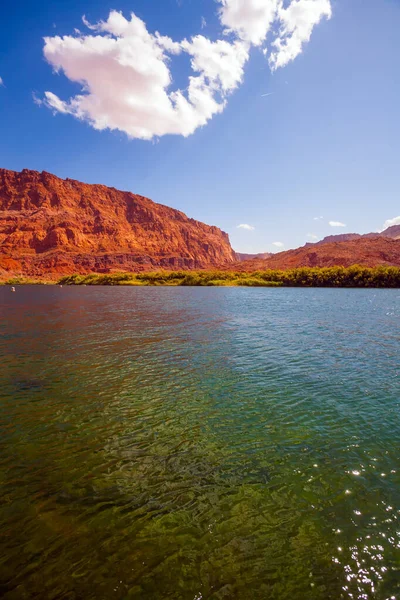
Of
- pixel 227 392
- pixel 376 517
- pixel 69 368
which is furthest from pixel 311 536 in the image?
pixel 69 368

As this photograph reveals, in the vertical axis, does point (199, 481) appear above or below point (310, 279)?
below

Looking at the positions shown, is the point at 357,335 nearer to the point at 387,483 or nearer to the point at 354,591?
the point at 387,483

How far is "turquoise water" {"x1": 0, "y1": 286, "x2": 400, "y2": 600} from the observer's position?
6160 mm

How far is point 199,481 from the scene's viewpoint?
902 cm

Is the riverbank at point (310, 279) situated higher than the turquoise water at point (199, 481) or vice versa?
the riverbank at point (310, 279)

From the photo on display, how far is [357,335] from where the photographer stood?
31906mm

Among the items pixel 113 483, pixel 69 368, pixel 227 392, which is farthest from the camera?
pixel 69 368

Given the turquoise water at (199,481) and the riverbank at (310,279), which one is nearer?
the turquoise water at (199,481)

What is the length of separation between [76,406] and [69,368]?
639 centimetres

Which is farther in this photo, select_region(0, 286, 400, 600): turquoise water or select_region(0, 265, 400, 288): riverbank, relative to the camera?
select_region(0, 265, 400, 288): riverbank

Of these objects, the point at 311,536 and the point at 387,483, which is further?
the point at 387,483

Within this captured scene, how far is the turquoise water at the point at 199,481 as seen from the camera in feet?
20.2

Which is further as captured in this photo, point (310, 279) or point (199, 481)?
point (310, 279)

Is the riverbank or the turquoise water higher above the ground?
the riverbank
